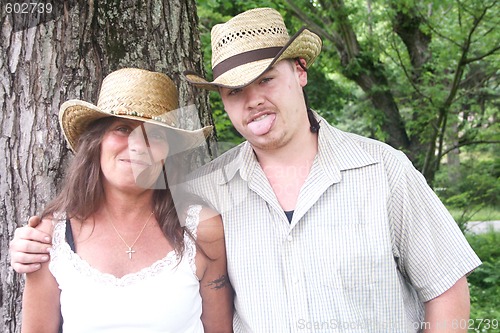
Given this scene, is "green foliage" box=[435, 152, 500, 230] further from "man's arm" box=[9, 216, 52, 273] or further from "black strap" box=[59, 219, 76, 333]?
"man's arm" box=[9, 216, 52, 273]

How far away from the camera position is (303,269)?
204 cm

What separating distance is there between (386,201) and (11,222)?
1.68m

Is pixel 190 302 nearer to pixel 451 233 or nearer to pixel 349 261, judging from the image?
pixel 349 261

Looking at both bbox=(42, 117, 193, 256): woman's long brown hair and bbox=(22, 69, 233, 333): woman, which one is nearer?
bbox=(22, 69, 233, 333): woman

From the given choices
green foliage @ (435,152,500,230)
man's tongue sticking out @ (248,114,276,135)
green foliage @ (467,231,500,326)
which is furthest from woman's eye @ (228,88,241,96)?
green foliage @ (435,152,500,230)

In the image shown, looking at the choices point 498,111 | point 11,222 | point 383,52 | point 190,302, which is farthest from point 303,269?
point 498,111

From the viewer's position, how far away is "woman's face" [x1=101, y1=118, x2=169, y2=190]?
2.02 meters

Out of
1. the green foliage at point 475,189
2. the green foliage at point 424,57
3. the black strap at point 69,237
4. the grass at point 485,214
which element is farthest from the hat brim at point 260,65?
the grass at point 485,214

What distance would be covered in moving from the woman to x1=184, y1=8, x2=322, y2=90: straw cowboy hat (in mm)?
268

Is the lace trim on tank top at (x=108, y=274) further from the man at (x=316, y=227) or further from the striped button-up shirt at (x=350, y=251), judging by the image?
the striped button-up shirt at (x=350, y=251)

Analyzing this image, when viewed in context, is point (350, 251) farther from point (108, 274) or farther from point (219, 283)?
point (108, 274)

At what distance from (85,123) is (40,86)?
1.31 ft

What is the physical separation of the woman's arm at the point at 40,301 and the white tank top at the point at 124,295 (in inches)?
1.7

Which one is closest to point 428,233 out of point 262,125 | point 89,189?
point 262,125
